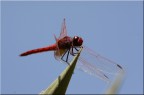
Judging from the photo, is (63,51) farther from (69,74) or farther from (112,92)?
(112,92)

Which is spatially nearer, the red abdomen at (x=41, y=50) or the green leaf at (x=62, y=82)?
the green leaf at (x=62, y=82)

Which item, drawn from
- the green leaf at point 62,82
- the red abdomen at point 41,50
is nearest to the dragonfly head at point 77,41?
the red abdomen at point 41,50

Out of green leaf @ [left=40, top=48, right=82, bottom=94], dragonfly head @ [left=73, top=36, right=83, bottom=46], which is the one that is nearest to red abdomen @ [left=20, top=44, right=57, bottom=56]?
dragonfly head @ [left=73, top=36, right=83, bottom=46]

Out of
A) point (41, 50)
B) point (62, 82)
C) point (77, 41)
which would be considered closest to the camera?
point (62, 82)

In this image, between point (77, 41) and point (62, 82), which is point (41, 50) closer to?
point (77, 41)

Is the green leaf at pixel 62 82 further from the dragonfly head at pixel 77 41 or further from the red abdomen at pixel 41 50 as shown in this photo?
the dragonfly head at pixel 77 41

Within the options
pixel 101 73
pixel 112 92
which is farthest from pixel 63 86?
pixel 101 73

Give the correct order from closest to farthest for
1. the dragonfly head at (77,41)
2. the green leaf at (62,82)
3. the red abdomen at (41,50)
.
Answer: the green leaf at (62,82)
the red abdomen at (41,50)
the dragonfly head at (77,41)

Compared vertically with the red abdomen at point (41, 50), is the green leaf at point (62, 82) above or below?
above

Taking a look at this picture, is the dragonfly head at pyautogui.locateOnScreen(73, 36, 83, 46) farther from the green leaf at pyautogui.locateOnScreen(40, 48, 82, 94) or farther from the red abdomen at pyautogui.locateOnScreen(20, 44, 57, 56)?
the green leaf at pyautogui.locateOnScreen(40, 48, 82, 94)

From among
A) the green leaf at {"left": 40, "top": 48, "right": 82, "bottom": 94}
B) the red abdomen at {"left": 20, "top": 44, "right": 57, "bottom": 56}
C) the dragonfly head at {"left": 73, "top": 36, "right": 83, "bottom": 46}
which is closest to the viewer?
the green leaf at {"left": 40, "top": 48, "right": 82, "bottom": 94}

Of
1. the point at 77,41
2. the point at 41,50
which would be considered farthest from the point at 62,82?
the point at 77,41
